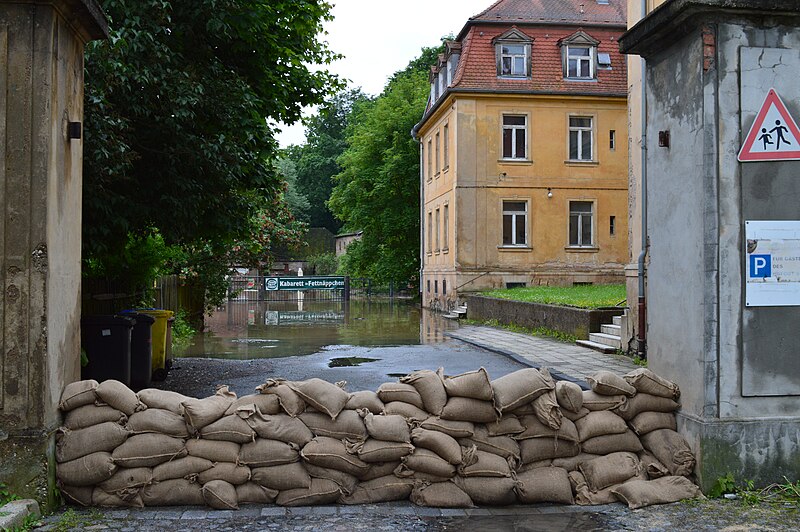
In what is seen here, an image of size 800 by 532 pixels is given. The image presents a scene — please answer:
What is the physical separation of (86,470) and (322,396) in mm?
1726

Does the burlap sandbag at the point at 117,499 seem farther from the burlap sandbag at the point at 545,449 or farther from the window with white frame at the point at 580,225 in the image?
the window with white frame at the point at 580,225

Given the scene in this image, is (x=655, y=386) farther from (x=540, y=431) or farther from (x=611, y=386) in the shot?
(x=540, y=431)

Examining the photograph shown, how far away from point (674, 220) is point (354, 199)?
4430 centimetres

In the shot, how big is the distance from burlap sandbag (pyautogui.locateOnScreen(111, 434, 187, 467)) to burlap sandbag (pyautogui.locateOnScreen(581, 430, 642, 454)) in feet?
9.95

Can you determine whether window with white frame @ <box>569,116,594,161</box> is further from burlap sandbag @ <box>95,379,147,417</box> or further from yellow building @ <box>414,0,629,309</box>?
burlap sandbag @ <box>95,379,147,417</box>

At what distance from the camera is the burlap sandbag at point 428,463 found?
20.6 ft

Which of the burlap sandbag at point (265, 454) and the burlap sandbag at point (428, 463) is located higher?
the burlap sandbag at point (265, 454)

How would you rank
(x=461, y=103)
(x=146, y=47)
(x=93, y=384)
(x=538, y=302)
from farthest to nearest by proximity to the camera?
(x=461, y=103) → (x=538, y=302) → (x=146, y=47) → (x=93, y=384)

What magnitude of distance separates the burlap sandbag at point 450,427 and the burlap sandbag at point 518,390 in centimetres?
27

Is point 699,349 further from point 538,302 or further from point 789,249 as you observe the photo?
point 538,302

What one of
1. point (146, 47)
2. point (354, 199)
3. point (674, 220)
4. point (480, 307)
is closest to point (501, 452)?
point (674, 220)

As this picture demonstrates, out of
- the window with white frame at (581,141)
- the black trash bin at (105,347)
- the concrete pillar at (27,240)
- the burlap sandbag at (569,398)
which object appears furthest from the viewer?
the window with white frame at (581,141)

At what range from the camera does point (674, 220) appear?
6918 mm

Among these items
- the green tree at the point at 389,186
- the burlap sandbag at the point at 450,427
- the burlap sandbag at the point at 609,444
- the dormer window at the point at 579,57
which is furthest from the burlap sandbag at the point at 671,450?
the green tree at the point at 389,186
